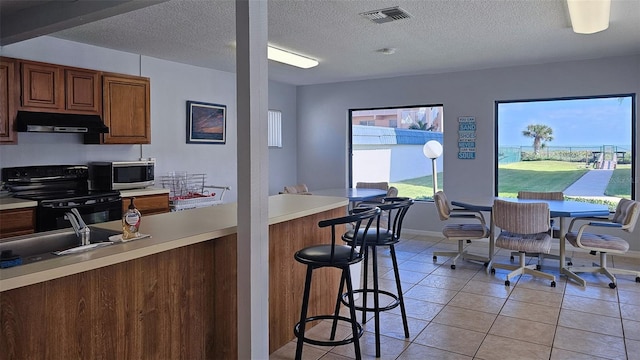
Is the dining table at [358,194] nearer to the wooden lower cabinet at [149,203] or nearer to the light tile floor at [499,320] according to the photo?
the light tile floor at [499,320]

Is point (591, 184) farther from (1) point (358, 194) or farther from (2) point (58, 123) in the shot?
(2) point (58, 123)

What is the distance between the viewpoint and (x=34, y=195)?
3979mm

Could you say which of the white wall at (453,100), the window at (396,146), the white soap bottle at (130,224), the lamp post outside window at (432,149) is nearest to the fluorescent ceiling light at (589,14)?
the white wall at (453,100)

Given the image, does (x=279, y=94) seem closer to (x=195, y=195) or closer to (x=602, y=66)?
(x=195, y=195)

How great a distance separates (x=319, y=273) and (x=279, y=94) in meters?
4.64

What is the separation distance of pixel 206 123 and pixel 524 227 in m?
4.13

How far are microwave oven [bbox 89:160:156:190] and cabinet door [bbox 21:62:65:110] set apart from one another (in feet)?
2.34

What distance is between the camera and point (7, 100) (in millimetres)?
3807

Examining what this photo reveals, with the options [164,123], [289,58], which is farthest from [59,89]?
[289,58]

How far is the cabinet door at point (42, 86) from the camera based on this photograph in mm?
3938

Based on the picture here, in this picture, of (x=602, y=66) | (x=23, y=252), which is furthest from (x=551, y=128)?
(x=23, y=252)

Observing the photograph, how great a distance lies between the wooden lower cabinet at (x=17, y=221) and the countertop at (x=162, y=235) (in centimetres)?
163

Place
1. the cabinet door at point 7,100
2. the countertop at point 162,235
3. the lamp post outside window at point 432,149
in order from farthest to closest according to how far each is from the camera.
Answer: the lamp post outside window at point 432,149 < the cabinet door at point 7,100 < the countertop at point 162,235

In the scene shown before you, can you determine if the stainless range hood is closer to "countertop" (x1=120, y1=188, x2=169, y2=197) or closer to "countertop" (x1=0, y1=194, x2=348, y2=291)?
"countertop" (x1=120, y1=188, x2=169, y2=197)
